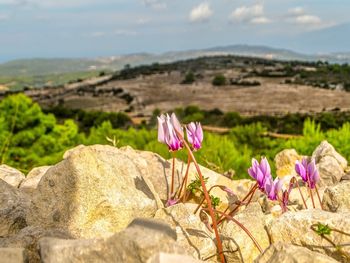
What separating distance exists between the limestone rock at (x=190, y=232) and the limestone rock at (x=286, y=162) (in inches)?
192

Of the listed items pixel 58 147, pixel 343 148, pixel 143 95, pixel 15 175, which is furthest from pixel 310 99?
pixel 15 175

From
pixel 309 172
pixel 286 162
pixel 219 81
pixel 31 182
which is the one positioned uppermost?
pixel 309 172

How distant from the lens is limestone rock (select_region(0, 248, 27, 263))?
3451 millimetres

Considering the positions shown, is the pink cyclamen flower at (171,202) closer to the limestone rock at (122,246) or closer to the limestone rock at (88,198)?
the limestone rock at (88,198)

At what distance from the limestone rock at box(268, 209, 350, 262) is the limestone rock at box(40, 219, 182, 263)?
1.48 meters

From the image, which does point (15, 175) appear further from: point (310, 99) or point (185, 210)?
point (310, 99)

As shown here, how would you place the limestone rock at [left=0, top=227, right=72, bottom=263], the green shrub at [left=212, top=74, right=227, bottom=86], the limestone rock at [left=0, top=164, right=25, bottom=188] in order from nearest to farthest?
the limestone rock at [left=0, top=227, right=72, bottom=263], the limestone rock at [left=0, top=164, right=25, bottom=188], the green shrub at [left=212, top=74, right=227, bottom=86]

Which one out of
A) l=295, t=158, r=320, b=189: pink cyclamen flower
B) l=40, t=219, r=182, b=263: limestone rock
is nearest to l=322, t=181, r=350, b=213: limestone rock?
l=295, t=158, r=320, b=189: pink cyclamen flower

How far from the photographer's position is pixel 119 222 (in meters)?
4.66

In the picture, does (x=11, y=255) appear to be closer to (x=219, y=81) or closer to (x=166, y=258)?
(x=166, y=258)

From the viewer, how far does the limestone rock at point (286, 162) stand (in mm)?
9172

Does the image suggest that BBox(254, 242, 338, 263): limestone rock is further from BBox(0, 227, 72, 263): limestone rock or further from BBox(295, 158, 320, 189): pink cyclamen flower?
BBox(0, 227, 72, 263): limestone rock

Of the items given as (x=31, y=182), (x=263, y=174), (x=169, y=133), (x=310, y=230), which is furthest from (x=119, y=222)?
(x=31, y=182)

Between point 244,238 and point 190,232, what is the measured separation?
0.50 meters
